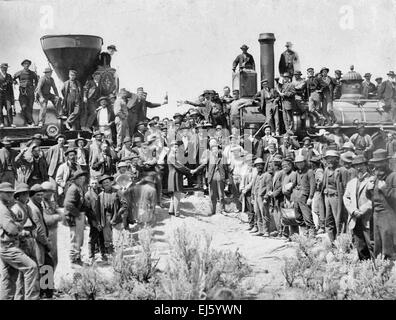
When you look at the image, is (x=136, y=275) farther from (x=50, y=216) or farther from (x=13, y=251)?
(x=13, y=251)

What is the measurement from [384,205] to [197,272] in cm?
289

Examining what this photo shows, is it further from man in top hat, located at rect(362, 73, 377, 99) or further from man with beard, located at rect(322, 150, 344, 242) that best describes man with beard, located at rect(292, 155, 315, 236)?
man in top hat, located at rect(362, 73, 377, 99)

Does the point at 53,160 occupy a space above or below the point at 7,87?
below

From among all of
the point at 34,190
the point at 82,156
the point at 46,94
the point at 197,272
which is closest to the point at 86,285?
the point at 34,190

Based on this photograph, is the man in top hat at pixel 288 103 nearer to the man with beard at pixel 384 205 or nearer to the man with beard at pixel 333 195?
the man with beard at pixel 333 195

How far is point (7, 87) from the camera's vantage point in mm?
17688

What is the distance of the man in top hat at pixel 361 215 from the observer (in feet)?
36.5

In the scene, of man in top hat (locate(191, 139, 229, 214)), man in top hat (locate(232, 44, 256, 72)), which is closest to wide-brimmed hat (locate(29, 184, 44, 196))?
man in top hat (locate(191, 139, 229, 214))

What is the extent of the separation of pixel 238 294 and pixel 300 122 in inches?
367

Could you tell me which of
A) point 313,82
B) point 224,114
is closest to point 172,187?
point 224,114

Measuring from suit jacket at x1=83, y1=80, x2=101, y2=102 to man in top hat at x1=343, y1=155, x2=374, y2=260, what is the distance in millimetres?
A: 8321

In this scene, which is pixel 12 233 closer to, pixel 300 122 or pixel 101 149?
pixel 101 149

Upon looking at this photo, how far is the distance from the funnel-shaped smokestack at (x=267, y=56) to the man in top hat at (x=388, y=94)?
3.00 meters
